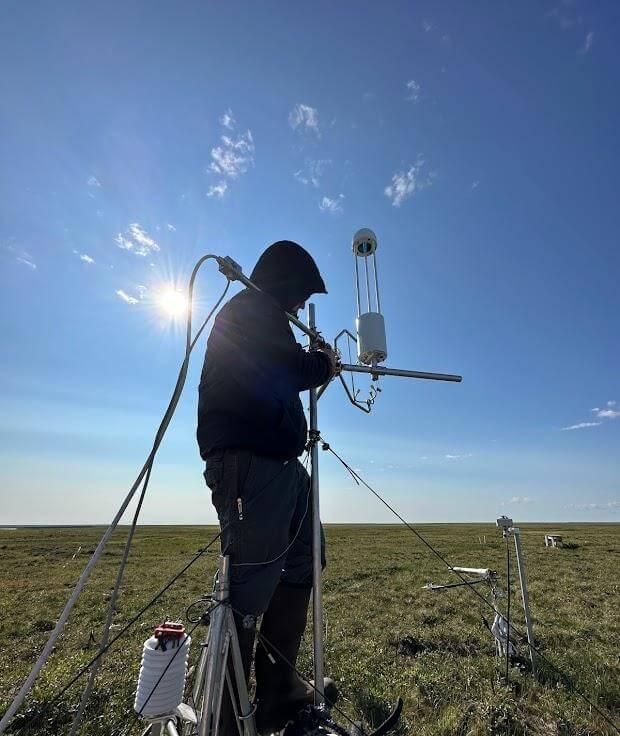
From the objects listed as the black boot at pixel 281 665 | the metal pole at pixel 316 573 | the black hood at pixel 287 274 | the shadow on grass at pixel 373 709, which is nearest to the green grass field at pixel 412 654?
the shadow on grass at pixel 373 709

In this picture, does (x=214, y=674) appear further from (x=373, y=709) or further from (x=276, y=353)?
(x=373, y=709)

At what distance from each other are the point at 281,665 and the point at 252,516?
51.9 inches

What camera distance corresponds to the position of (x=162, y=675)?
2084mm

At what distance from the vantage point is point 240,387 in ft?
8.88

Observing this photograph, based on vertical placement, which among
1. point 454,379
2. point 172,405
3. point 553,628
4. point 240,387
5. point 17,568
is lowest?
point 17,568

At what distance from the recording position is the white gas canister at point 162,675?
2061 mm

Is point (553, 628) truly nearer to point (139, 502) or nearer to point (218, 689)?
point (218, 689)

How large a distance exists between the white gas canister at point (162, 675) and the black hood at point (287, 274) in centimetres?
244

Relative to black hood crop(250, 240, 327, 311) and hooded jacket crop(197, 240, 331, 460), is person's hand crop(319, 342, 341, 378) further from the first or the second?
black hood crop(250, 240, 327, 311)

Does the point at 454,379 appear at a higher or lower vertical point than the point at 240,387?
higher

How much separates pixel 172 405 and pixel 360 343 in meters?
2.58

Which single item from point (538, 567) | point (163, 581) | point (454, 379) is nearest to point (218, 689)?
point (454, 379)

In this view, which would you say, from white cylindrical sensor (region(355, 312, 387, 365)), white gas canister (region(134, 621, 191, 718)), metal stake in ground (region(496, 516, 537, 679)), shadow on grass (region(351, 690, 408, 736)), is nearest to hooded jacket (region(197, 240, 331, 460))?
white gas canister (region(134, 621, 191, 718))

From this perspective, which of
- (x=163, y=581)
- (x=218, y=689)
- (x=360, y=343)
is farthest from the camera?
(x=163, y=581)
